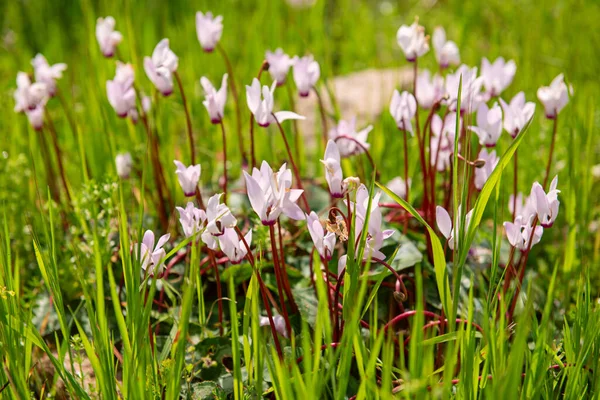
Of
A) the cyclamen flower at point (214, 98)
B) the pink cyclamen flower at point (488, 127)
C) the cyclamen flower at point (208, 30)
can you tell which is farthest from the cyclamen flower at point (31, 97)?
the pink cyclamen flower at point (488, 127)

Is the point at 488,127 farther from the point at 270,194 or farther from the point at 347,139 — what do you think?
the point at 270,194

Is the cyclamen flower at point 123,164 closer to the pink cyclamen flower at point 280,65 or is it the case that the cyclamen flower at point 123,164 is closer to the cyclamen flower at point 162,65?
the cyclamen flower at point 162,65

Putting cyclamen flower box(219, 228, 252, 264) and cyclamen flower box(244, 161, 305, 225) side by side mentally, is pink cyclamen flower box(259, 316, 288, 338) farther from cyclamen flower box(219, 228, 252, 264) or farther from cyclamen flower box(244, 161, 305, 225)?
cyclamen flower box(244, 161, 305, 225)

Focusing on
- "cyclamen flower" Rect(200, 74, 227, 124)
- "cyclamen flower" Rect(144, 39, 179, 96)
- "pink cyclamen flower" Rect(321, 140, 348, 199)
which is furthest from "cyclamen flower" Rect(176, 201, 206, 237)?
"cyclamen flower" Rect(144, 39, 179, 96)

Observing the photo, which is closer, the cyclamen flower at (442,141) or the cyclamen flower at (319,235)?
the cyclamen flower at (319,235)

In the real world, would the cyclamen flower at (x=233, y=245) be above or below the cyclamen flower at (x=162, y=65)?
below

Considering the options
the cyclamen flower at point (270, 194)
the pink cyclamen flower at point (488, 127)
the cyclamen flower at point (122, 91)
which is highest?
the cyclamen flower at point (122, 91)

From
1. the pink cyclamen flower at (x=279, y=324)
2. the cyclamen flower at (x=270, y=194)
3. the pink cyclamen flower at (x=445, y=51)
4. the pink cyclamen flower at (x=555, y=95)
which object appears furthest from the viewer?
the pink cyclamen flower at (x=445, y=51)

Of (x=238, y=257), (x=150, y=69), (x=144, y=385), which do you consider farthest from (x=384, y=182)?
(x=144, y=385)

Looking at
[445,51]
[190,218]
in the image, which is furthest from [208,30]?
[190,218]
